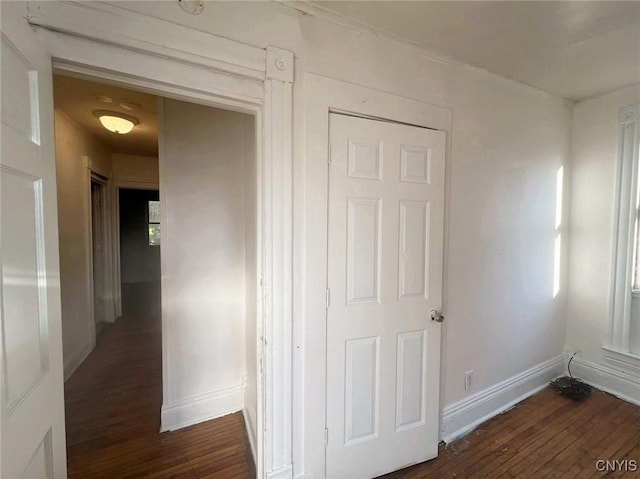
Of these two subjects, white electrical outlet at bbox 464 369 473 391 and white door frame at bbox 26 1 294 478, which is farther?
white electrical outlet at bbox 464 369 473 391

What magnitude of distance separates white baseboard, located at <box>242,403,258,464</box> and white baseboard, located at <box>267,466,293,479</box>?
417 millimetres

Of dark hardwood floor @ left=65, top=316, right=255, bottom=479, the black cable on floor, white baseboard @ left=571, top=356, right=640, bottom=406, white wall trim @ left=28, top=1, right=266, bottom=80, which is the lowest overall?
dark hardwood floor @ left=65, top=316, right=255, bottom=479

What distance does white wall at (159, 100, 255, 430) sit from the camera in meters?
2.12

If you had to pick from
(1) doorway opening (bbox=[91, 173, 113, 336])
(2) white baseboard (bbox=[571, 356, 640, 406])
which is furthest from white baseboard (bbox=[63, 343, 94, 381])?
(2) white baseboard (bbox=[571, 356, 640, 406])

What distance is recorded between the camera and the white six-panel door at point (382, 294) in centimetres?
157

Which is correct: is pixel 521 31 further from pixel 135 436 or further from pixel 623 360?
pixel 135 436

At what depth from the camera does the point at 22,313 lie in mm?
808

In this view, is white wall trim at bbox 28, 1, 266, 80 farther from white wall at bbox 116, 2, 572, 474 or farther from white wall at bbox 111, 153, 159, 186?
white wall at bbox 111, 153, 159, 186

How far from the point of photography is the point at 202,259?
7.27ft

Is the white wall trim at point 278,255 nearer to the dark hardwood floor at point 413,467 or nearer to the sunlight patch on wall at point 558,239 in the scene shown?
the dark hardwood floor at point 413,467

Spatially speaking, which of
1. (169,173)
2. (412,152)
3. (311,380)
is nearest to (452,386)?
(311,380)

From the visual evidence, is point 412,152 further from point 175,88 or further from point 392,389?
point 392,389

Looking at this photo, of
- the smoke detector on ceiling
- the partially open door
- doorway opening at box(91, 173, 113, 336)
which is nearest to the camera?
the partially open door

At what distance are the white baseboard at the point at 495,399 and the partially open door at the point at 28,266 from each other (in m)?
2.05
